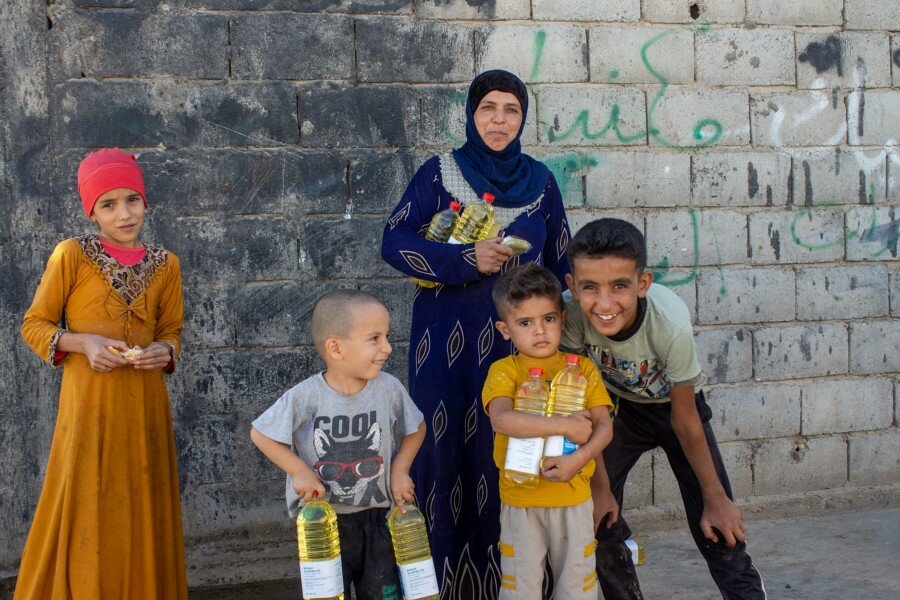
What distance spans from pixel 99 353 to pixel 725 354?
3.06m

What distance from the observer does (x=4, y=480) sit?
4.02 meters

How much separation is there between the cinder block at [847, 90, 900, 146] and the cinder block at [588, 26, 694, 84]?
936 mm

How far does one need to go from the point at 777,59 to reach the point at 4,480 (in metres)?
4.19

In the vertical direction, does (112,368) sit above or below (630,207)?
below

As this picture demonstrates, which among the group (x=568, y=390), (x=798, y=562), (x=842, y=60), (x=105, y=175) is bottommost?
(x=798, y=562)

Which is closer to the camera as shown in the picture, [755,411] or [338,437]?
[338,437]

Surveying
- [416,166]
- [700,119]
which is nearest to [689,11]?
[700,119]

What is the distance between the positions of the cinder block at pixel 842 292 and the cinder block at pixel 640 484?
111cm

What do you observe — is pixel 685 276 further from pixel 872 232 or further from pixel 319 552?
pixel 319 552

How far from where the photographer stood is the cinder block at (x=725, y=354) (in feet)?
15.3

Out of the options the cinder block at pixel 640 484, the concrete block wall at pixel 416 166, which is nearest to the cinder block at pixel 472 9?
the concrete block wall at pixel 416 166

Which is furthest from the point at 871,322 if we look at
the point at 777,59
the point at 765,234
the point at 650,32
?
the point at 650,32

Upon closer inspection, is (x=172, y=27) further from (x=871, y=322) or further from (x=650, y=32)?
(x=871, y=322)

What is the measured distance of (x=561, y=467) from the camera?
271 centimetres
